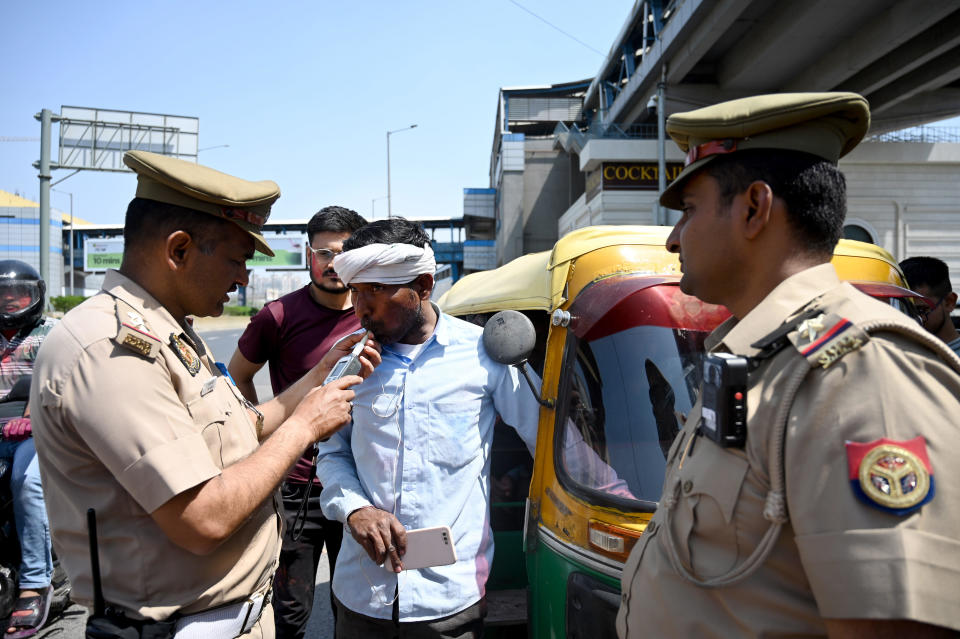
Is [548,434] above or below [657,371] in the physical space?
below

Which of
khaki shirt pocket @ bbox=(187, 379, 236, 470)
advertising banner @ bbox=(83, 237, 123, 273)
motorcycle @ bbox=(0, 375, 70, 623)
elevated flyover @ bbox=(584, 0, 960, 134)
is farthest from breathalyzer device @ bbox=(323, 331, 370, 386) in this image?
advertising banner @ bbox=(83, 237, 123, 273)

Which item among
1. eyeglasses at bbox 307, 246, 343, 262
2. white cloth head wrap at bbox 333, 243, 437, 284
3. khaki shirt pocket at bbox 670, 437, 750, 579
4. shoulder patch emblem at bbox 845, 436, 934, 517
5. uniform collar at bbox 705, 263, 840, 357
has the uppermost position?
eyeglasses at bbox 307, 246, 343, 262

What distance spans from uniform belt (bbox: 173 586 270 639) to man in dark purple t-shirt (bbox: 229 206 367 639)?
1.34 m

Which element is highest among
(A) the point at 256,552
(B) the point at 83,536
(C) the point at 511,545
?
(B) the point at 83,536

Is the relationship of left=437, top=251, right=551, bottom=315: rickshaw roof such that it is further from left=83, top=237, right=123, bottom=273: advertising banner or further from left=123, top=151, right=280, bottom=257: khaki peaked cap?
left=83, top=237, right=123, bottom=273: advertising banner

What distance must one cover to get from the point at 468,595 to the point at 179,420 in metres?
1.19

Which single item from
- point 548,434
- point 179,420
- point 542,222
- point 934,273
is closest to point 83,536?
point 179,420

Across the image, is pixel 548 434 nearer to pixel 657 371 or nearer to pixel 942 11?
pixel 657 371

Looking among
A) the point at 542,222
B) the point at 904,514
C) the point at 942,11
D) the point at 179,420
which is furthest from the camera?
the point at 542,222

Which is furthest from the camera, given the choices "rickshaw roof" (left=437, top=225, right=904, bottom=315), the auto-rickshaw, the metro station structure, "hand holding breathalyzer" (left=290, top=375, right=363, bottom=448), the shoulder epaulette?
the metro station structure

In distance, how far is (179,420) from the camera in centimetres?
159

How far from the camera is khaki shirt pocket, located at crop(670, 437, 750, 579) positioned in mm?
1140

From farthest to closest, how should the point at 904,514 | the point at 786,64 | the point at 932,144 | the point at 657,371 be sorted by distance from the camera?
the point at 932,144 < the point at 786,64 < the point at 657,371 < the point at 904,514

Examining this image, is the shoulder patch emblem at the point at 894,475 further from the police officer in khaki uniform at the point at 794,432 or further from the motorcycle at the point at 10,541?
the motorcycle at the point at 10,541
